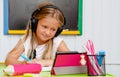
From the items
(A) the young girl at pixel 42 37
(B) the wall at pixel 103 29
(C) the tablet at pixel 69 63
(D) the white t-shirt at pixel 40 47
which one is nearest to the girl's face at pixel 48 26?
(A) the young girl at pixel 42 37

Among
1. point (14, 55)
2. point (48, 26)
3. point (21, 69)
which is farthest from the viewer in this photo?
→ point (14, 55)

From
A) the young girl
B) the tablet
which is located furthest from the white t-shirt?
the tablet

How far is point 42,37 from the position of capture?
145 cm

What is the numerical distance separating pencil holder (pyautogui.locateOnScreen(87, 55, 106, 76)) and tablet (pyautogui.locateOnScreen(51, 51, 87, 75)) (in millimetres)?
33

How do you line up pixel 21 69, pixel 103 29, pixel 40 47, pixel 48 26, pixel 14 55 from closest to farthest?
pixel 21 69, pixel 48 26, pixel 14 55, pixel 40 47, pixel 103 29

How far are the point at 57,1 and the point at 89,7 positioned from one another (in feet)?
1.03

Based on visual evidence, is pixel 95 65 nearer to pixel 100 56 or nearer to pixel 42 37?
pixel 100 56

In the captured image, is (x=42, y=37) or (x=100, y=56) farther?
(x=42, y=37)

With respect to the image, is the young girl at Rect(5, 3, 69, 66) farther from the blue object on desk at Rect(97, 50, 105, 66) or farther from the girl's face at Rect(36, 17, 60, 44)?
the blue object on desk at Rect(97, 50, 105, 66)

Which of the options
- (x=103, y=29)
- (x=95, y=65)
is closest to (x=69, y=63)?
(x=95, y=65)

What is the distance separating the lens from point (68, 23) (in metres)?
2.31

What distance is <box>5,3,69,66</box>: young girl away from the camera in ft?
4.48

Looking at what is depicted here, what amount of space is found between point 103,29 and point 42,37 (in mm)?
1081

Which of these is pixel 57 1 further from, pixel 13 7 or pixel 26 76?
pixel 26 76
